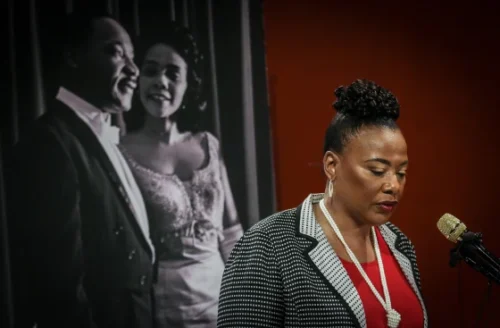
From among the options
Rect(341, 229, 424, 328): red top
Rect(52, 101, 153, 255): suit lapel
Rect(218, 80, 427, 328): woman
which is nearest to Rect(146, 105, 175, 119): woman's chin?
Rect(52, 101, 153, 255): suit lapel

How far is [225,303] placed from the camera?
1.48 m

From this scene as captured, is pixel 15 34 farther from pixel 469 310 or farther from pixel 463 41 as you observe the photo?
pixel 469 310

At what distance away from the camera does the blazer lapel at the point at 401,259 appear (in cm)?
166

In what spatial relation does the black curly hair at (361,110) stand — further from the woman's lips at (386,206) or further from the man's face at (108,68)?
the man's face at (108,68)

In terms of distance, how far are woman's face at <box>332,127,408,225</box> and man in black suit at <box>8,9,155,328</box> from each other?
1131 mm

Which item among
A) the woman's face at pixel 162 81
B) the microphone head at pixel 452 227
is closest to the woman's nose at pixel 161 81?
the woman's face at pixel 162 81

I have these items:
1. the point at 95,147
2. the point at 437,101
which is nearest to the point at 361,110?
the point at 95,147

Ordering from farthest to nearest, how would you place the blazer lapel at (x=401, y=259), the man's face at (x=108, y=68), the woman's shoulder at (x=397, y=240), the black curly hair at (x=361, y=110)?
the man's face at (x=108, y=68)
the woman's shoulder at (x=397, y=240)
the blazer lapel at (x=401, y=259)
the black curly hair at (x=361, y=110)

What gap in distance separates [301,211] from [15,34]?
134 centimetres

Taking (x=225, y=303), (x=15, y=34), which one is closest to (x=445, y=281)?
(x=225, y=303)

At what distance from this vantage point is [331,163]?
1600 millimetres

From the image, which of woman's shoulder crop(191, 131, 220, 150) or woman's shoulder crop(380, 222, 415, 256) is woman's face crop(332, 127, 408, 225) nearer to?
woman's shoulder crop(380, 222, 415, 256)

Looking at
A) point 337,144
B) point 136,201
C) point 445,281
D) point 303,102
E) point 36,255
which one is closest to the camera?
point 337,144

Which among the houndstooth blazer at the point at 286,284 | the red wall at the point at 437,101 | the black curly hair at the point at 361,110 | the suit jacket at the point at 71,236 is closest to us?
the houndstooth blazer at the point at 286,284
